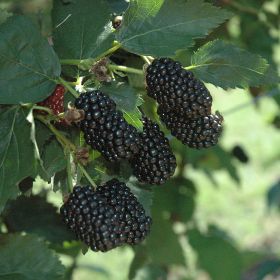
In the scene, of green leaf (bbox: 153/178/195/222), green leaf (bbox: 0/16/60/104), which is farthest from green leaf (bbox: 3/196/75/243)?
green leaf (bbox: 153/178/195/222)

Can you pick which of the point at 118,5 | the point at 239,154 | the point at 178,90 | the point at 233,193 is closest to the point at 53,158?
the point at 178,90

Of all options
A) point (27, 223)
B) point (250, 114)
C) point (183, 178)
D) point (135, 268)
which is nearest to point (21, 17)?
point (27, 223)

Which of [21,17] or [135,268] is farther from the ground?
[21,17]

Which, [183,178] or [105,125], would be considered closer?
[105,125]

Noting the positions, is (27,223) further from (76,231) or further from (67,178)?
(76,231)

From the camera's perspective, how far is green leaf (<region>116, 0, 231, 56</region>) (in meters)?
1.41

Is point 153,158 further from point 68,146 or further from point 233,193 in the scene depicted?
point 233,193

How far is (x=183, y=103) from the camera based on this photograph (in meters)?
1.32

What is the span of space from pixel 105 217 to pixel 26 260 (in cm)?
51

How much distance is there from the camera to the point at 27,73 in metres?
1.37

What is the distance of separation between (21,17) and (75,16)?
0.51 ft

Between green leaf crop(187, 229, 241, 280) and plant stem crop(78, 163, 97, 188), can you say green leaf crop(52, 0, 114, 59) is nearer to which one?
plant stem crop(78, 163, 97, 188)

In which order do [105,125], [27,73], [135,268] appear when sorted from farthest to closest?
[135,268] → [27,73] → [105,125]

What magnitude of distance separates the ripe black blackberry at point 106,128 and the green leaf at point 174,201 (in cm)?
169
